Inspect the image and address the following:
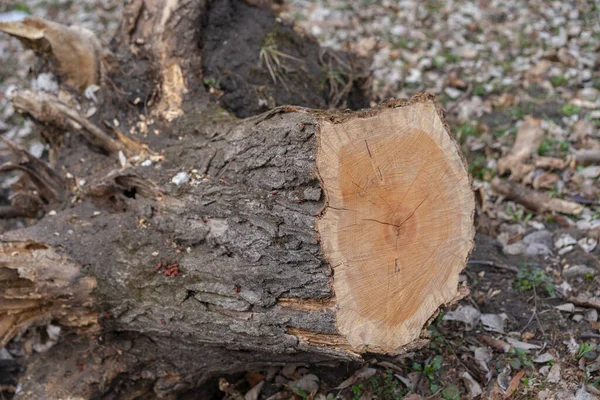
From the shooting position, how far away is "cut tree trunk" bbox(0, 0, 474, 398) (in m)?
2.23

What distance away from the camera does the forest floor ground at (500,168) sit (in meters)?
2.81

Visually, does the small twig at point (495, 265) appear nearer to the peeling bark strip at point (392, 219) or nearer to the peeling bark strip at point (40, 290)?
the peeling bark strip at point (392, 219)

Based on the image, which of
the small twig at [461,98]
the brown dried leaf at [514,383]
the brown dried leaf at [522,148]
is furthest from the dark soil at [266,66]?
the brown dried leaf at [514,383]

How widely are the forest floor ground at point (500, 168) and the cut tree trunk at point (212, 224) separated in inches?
24.6

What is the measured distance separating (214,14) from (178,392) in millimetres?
2649

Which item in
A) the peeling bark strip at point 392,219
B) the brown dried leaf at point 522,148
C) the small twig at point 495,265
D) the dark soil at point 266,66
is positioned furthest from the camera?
the brown dried leaf at point 522,148

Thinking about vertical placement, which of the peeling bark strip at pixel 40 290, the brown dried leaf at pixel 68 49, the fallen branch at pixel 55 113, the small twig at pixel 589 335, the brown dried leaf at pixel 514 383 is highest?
the brown dried leaf at pixel 68 49

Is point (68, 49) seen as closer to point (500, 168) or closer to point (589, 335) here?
point (500, 168)

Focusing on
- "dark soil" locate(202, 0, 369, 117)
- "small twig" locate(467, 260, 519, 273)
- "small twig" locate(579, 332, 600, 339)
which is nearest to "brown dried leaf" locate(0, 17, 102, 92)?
"dark soil" locate(202, 0, 369, 117)

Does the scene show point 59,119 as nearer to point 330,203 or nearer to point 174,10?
point 174,10

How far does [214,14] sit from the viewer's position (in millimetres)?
3908

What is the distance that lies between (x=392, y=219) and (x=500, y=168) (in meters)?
2.34

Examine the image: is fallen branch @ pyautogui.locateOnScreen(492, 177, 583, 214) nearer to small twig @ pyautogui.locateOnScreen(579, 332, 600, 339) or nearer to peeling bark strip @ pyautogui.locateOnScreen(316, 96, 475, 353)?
small twig @ pyautogui.locateOnScreen(579, 332, 600, 339)

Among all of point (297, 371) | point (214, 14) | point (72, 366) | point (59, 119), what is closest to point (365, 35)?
point (214, 14)
